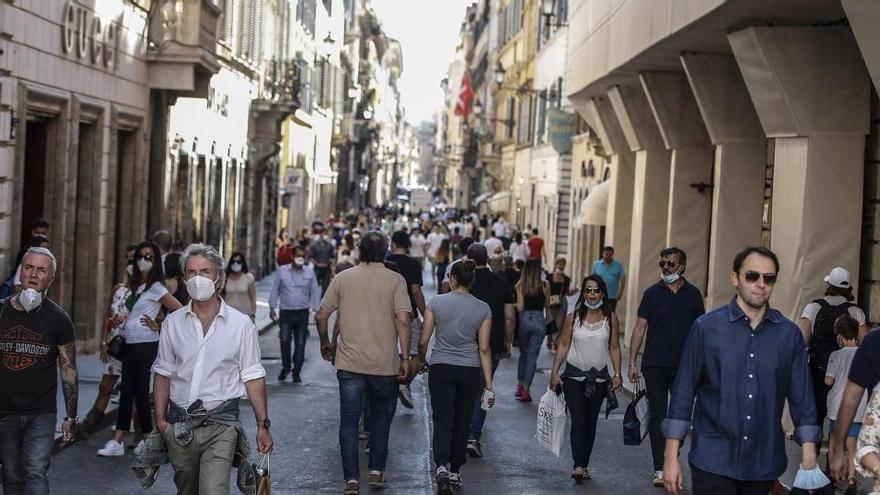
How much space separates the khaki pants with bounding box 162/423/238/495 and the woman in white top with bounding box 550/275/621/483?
4300mm

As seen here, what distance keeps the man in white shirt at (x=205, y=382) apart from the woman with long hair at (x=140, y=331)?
400 cm

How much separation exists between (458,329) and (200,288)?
3.69 meters

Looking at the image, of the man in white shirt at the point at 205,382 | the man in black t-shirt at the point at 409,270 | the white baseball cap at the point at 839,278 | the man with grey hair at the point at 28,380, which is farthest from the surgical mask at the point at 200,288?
the man in black t-shirt at the point at 409,270

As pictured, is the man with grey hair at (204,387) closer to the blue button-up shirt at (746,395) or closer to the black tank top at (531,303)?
the blue button-up shirt at (746,395)

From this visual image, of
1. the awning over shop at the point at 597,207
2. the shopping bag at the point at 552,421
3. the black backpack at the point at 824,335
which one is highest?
the awning over shop at the point at 597,207

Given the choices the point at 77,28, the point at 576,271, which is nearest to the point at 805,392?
the point at 77,28

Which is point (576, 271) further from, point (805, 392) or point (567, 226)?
point (805, 392)

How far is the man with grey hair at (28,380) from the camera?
26.4 ft

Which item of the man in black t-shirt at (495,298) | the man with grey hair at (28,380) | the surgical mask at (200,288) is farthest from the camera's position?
the man in black t-shirt at (495,298)

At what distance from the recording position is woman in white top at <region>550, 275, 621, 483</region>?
11.6 metres

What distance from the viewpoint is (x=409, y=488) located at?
36.6 feet

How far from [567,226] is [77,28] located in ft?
86.7

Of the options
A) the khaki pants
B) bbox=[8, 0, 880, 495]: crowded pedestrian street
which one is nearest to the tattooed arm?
bbox=[8, 0, 880, 495]: crowded pedestrian street

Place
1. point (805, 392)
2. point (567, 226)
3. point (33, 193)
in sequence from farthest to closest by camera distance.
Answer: point (567, 226), point (33, 193), point (805, 392)
